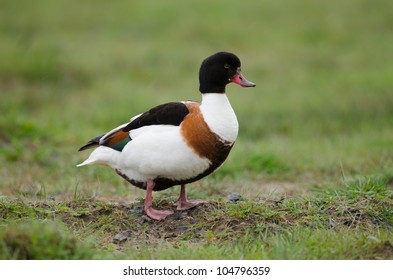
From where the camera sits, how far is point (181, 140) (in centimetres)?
484

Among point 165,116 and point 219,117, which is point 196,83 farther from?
point 219,117

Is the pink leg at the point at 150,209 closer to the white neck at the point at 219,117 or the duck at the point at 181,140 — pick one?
the duck at the point at 181,140

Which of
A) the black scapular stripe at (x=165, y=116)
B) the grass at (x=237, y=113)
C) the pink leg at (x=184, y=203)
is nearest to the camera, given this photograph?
the grass at (x=237, y=113)

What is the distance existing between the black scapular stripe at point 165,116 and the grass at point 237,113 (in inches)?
28.3

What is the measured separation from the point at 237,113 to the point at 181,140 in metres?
5.23

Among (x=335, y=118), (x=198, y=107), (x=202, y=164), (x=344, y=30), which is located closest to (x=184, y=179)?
(x=202, y=164)

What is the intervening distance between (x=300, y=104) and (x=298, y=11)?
16.3 ft

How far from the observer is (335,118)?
988 cm

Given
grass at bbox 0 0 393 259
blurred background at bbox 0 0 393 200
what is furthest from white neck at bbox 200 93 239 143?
blurred background at bbox 0 0 393 200

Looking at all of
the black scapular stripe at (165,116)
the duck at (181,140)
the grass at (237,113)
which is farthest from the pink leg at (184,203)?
the black scapular stripe at (165,116)

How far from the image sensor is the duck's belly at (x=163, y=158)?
484 cm

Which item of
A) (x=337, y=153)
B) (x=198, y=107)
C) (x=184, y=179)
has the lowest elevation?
(x=337, y=153)

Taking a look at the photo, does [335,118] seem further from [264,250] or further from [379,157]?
[264,250]

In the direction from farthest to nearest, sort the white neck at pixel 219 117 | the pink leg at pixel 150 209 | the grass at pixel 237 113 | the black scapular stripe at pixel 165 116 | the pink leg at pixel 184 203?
the pink leg at pixel 184 203
the pink leg at pixel 150 209
the black scapular stripe at pixel 165 116
the white neck at pixel 219 117
the grass at pixel 237 113
